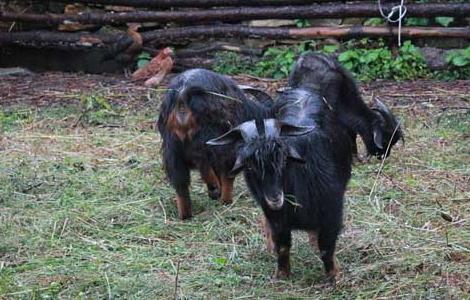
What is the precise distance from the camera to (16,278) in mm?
4902

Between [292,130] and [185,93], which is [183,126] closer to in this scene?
[185,93]

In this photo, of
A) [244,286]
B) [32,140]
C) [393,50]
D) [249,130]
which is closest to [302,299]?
[244,286]

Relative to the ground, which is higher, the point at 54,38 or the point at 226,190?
the point at 54,38

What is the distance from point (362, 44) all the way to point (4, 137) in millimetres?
4505

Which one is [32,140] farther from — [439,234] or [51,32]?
[439,234]

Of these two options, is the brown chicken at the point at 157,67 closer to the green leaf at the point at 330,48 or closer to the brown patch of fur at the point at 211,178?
the green leaf at the point at 330,48

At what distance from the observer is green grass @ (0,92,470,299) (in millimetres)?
4746

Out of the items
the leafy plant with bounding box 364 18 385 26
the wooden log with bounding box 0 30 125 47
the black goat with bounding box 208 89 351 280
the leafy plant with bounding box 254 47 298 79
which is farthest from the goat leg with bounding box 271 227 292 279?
the wooden log with bounding box 0 30 125 47

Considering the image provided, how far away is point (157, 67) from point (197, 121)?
190 inches

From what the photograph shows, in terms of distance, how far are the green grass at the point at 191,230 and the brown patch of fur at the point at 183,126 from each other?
618mm

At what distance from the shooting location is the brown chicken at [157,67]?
1042 cm

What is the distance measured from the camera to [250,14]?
34.6 ft

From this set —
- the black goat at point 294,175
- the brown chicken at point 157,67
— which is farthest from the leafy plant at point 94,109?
the black goat at point 294,175

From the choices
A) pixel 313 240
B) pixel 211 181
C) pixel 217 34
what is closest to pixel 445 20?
pixel 217 34
